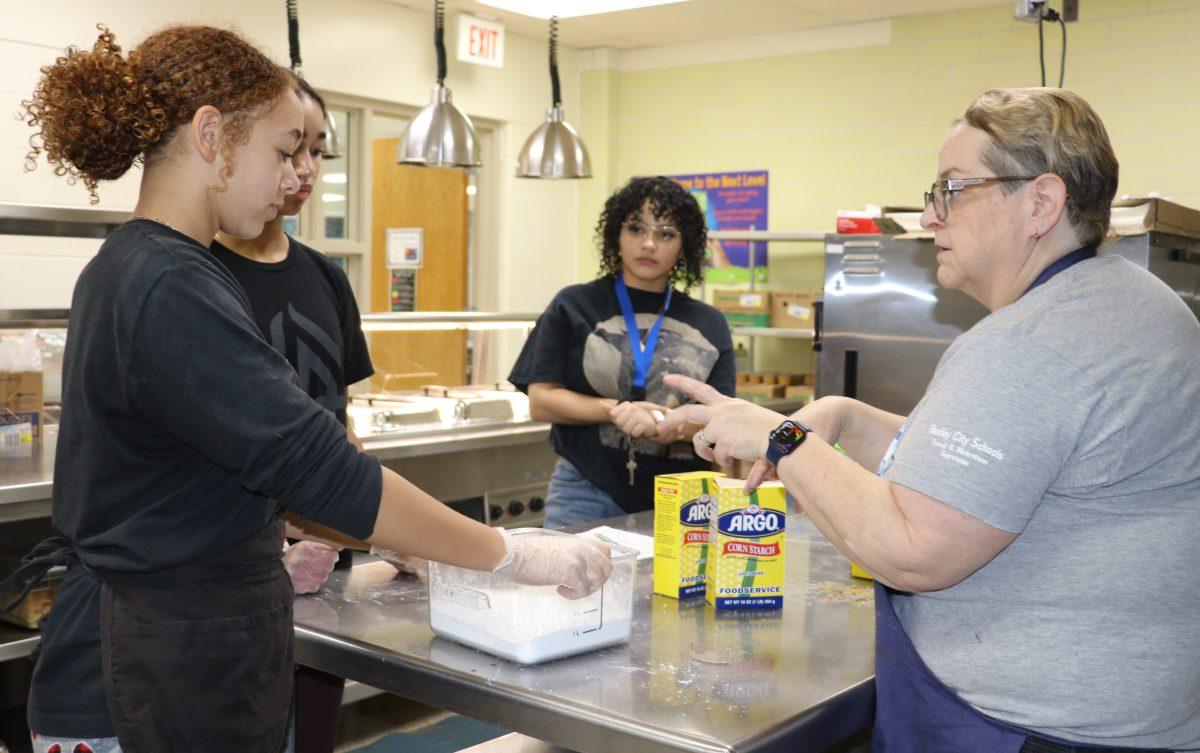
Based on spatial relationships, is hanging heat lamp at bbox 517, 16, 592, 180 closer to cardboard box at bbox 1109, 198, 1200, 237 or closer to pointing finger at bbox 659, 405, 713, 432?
cardboard box at bbox 1109, 198, 1200, 237

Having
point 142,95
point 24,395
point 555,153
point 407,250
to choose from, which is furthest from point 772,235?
point 142,95

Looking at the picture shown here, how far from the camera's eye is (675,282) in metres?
3.35

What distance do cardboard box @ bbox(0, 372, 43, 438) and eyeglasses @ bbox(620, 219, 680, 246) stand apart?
5.74ft

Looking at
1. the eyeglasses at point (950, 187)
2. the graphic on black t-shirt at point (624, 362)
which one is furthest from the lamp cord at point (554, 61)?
the eyeglasses at point (950, 187)

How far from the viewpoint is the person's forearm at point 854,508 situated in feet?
4.45

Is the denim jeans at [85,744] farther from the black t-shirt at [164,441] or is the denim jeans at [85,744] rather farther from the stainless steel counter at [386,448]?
the stainless steel counter at [386,448]

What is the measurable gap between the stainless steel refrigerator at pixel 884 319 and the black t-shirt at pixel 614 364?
1205 millimetres

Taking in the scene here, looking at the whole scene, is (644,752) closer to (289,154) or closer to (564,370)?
(289,154)

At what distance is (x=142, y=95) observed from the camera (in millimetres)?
1358

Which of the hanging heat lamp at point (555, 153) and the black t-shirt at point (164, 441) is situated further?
the hanging heat lamp at point (555, 153)

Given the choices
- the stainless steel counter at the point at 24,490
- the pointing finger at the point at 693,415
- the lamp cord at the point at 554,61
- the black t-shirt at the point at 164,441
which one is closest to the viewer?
the black t-shirt at the point at 164,441

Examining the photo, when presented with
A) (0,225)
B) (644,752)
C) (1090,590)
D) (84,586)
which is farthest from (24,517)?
(1090,590)

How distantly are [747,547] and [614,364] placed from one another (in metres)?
1.20

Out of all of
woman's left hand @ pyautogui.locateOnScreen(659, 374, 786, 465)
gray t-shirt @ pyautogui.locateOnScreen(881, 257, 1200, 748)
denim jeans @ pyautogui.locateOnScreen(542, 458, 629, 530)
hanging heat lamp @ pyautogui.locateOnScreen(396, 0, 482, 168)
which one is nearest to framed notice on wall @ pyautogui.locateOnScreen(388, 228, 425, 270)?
hanging heat lamp @ pyautogui.locateOnScreen(396, 0, 482, 168)
